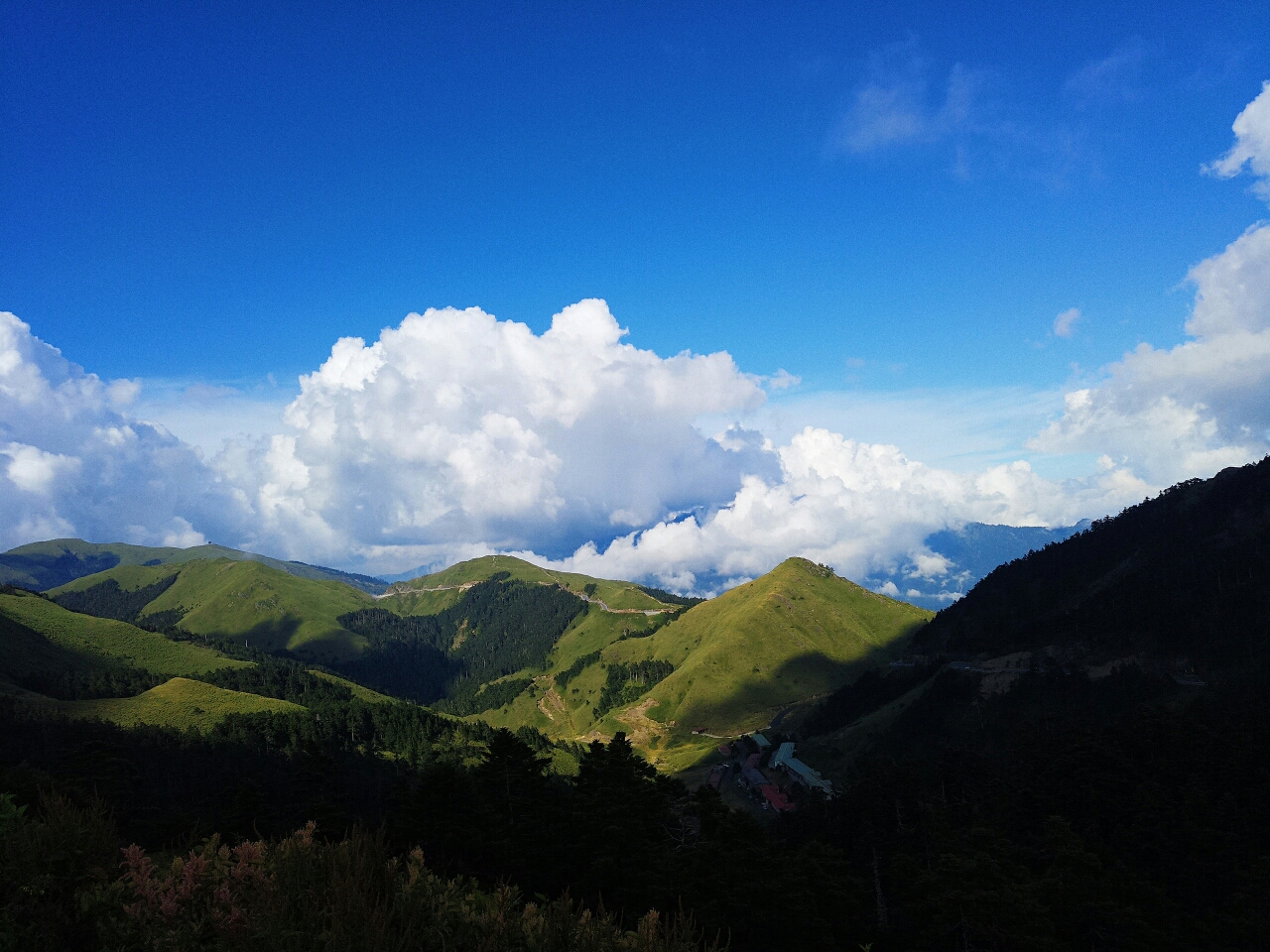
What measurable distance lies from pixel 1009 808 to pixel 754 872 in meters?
72.1

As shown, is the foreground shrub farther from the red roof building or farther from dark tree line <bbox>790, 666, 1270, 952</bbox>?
the red roof building

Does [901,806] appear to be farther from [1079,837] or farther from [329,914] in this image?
[329,914]

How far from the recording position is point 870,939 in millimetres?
45719

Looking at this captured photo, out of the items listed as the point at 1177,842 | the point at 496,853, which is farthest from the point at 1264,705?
the point at 496,853

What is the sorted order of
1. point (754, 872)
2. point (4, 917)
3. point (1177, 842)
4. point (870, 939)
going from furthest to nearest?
point (1177, 842)
point (870, 939)
point (754, 872)
point (4, 917)

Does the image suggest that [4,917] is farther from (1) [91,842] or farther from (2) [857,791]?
(2) [857,791]

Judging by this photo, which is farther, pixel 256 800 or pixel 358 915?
pixel 256 800

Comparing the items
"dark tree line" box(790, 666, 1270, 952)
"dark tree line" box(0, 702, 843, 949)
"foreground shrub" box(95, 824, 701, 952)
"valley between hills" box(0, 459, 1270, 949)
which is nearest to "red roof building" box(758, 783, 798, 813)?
"valley between hills" box(0, 459, 1270, 949)

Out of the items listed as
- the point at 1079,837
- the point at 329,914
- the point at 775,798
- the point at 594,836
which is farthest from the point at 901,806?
the point at 329,914

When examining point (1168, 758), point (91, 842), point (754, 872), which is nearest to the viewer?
point (91, 842)

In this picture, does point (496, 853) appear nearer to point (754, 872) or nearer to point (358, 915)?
point (754, 872)

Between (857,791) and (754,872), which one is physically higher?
(754,872)

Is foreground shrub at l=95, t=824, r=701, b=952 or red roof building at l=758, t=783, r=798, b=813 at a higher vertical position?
foreground shrub at l=95, t=824, r=701, b=952

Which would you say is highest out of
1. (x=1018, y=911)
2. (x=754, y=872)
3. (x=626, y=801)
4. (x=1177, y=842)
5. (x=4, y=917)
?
(x=4, y=917)
